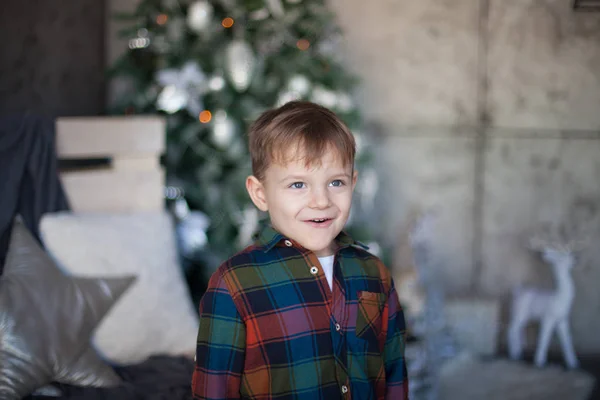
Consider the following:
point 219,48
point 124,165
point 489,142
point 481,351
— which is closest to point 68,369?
point 124,165

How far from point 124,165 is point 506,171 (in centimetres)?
220

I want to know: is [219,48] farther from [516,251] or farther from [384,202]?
[516,251]

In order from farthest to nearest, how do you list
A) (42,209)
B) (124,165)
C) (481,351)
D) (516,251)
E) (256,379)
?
(516,251) → (481,351) → (124,165) → (42,209) → (256,379)

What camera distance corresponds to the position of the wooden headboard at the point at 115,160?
2.21 m

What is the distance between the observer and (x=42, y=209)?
80.9 inches

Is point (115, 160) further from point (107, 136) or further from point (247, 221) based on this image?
point (247, 221)

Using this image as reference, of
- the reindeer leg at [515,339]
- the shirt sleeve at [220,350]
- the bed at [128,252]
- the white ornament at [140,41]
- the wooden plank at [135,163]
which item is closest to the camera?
the shirt sleeve at [220,350]

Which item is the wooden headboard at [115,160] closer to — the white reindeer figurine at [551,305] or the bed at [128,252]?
the bed at [128,252]

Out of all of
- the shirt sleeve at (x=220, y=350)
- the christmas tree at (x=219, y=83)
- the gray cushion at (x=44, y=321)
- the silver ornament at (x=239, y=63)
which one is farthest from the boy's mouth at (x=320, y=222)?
the silver ornament at (x=239, y=63)

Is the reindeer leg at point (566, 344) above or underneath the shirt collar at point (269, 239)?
underneath

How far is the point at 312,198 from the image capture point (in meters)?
1.20

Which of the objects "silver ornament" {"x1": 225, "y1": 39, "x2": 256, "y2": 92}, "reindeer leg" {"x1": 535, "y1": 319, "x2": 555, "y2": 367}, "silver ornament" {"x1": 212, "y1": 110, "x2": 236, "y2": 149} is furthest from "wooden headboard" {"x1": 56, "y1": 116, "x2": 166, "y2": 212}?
"reindeer leg" {"x1": 535, "y1": 319, "x2": 555, "y2": 367}

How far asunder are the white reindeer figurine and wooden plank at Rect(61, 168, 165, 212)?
1882mm

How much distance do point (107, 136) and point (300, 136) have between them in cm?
131
